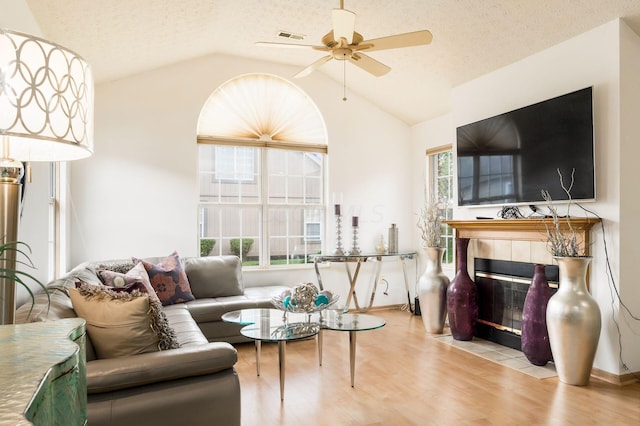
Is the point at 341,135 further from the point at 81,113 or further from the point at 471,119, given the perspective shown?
the point at 81,113

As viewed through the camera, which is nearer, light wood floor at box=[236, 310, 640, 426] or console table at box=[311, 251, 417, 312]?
light wood floor at box=[236, 310, 640, 426]

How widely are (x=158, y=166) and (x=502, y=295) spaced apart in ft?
12.8

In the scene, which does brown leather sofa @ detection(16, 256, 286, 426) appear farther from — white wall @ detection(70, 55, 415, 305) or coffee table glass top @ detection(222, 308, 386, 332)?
white wall @ detection(70, 55, 415, 305)

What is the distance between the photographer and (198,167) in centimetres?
506

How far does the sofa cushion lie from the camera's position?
14.4 ft

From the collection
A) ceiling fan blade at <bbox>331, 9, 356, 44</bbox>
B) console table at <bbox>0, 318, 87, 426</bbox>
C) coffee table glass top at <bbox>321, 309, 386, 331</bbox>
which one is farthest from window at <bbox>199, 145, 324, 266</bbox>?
console table at <bbox>0, 318, 87, 426</bbox>

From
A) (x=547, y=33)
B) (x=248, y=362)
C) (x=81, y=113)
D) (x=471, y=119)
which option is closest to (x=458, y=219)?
(x=471, y=119)

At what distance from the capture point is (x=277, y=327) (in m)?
2.97

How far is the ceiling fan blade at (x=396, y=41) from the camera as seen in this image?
267cm

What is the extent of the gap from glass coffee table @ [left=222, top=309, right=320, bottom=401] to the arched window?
1.99 m

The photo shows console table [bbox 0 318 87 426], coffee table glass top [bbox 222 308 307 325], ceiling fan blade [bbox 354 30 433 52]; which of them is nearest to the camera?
console table [bbox 0 318 87 426]

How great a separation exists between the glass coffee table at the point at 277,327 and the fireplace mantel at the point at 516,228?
2006 mm

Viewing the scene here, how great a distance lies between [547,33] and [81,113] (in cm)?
365

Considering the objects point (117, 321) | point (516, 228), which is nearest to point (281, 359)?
point (117, 321)
